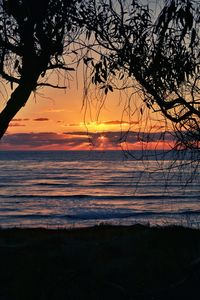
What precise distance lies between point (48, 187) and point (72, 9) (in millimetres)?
48752

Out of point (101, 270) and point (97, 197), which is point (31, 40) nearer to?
point (101, 270)

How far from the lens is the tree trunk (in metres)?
7.26

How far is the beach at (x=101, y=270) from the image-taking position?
23.0ft

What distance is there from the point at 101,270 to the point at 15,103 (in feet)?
9.23

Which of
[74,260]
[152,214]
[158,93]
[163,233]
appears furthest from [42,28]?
[152,214]

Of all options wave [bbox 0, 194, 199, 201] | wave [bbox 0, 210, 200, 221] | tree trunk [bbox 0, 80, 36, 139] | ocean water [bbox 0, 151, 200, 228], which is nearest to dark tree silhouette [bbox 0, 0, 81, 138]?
tree trunk [bbox 0, 80, 36, 139]

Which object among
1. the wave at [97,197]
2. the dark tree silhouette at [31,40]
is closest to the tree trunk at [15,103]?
the dark tree silhouette at [31,40]

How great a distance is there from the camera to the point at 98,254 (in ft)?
28.9

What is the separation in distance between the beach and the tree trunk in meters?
2.07

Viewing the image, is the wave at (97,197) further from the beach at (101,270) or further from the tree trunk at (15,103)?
the tree trunk at (15,103)

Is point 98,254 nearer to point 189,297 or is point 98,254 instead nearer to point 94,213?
point 189,297

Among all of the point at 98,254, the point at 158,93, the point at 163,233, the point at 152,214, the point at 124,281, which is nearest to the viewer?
the point at 158,93

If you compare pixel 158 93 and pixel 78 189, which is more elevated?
pixel 158 93

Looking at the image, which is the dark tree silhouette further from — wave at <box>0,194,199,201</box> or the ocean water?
wave at <box>0,194,199,201</box>
